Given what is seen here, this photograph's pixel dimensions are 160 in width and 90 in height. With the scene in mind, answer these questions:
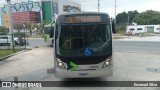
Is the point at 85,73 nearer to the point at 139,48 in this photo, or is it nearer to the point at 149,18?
the point at 139,48

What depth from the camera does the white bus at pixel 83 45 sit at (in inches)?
449

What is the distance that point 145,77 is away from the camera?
13.4m

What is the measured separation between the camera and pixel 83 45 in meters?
11.7

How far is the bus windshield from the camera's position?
11617mm

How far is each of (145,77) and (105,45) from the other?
9.62ft

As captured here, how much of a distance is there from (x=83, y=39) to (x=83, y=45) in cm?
24

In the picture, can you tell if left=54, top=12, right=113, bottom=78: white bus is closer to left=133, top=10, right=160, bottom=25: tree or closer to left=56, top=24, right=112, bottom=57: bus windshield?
left=56, top=24, right=112, bottom=57: bus windshield

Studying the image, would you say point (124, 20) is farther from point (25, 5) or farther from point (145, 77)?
point (145, 77)

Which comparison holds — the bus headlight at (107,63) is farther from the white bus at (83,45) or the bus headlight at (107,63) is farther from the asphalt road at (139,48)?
the asphalt road at (139,48)

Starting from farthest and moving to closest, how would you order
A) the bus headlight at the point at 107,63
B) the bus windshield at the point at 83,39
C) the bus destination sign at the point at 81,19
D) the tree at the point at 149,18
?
the tree at the point at 149,18 < the bus destination sign at the point at 81,19 < the bus windshield at the point at 83,39 < the bus headlight at the point at 107,63

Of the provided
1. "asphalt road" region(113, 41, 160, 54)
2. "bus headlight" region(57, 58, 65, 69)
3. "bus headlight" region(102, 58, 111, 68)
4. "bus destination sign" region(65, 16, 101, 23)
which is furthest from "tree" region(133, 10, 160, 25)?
"bus headlight" region(57, 58, 65, 69)

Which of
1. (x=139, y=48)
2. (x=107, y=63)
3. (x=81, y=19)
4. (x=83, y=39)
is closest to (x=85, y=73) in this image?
(x=107, y=63)

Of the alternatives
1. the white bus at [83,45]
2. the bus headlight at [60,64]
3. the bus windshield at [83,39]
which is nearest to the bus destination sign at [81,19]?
the white bus at [83,45]

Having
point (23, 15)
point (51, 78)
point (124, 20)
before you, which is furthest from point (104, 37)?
point (124, 20)
